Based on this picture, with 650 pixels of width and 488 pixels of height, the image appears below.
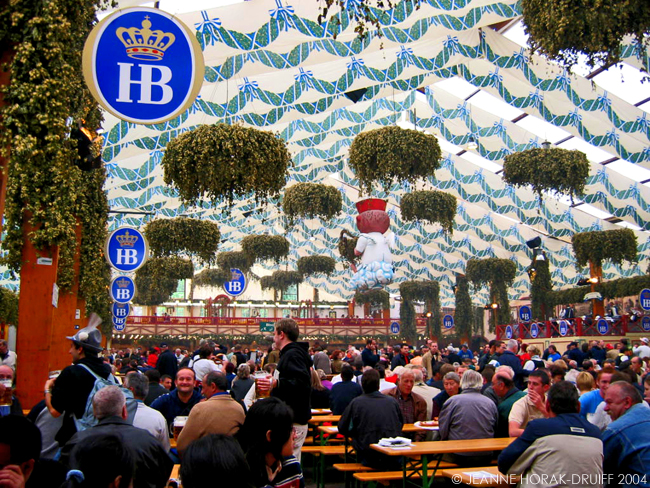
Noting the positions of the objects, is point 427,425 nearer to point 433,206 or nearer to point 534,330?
point 433,206

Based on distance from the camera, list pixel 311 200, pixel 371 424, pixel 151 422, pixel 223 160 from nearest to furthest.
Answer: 1. pixel 151 422
2. pixel 371 424
3. pixel 223 160
4. pixel 311 200

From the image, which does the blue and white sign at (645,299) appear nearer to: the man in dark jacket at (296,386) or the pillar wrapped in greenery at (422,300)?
the pillar wrapped in greenery at (422,300)

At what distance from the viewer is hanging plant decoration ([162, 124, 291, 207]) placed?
28.8ft

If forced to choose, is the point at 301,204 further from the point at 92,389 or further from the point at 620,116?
the point at 92,389

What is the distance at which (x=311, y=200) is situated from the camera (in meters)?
14.1

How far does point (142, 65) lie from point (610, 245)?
1663cm

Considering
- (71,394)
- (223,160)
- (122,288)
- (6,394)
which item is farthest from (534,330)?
(71,394)

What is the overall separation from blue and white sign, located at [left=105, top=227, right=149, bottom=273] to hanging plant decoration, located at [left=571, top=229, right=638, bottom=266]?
525 inches

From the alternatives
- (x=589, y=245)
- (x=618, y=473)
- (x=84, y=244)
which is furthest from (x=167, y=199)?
(x=618, y=473)

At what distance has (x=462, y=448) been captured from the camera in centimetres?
483

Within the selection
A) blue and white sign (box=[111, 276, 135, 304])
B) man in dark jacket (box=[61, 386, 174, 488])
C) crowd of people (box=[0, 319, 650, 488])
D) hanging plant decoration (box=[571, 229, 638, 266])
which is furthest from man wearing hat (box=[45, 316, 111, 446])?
hanging plant decoration (box=[571, 229, 638, 266])

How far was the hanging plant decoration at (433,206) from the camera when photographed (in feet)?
48.5

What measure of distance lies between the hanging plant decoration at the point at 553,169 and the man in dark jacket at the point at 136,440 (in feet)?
35.6

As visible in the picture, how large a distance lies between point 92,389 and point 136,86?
2504mm
